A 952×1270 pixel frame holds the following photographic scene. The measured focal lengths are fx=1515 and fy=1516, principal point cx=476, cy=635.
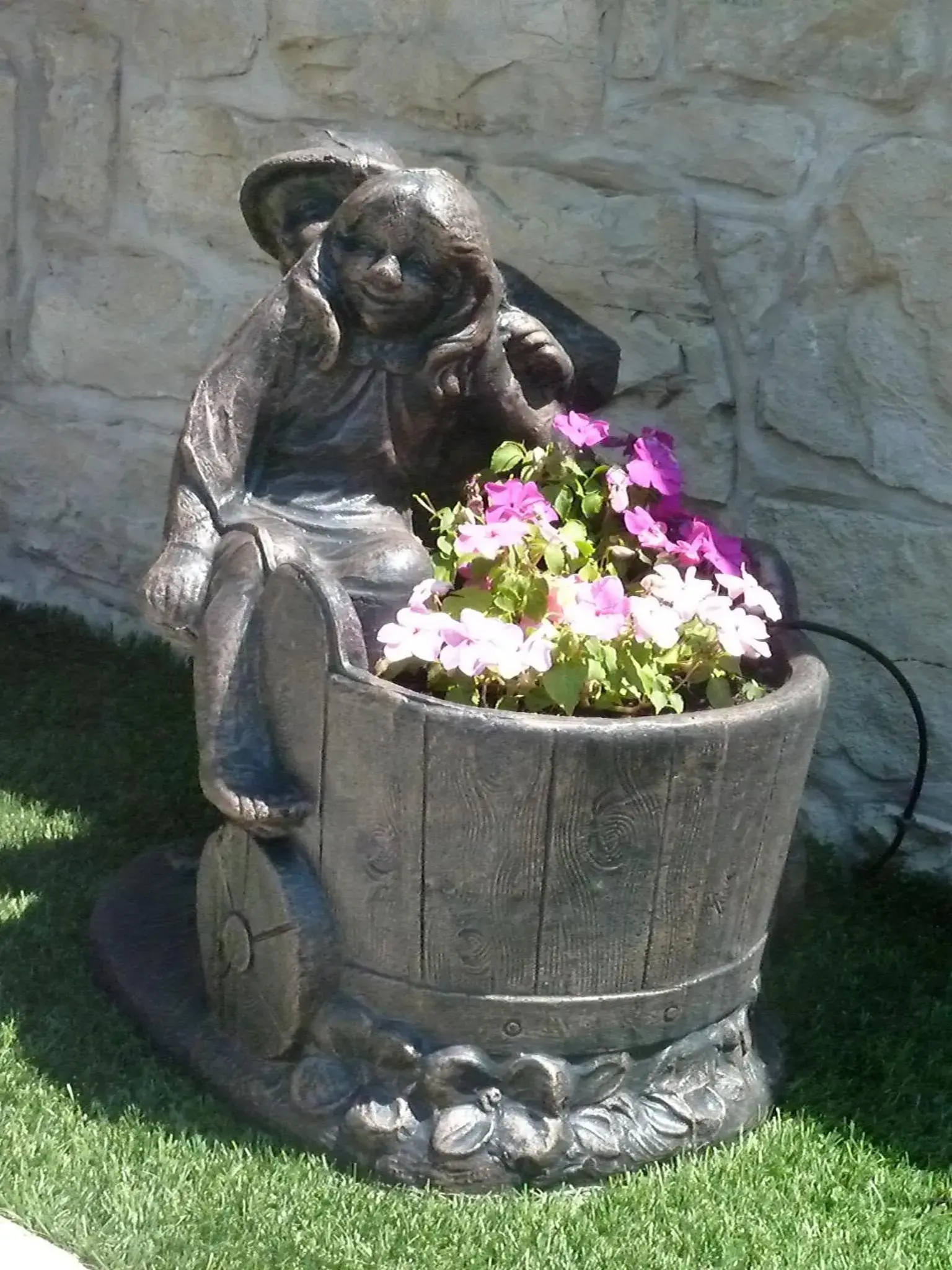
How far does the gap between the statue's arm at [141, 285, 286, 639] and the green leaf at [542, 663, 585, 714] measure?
0.49 meters

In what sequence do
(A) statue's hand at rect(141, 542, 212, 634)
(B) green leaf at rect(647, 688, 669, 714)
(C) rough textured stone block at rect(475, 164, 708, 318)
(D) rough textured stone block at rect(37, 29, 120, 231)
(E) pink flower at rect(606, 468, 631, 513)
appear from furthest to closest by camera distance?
1. (D) rough textured stone block at rect(37, 29, 120, 231)
2. (C) rough textured stone block at rect(475, 164, 708, 318)
3. (E) pink flower at rect(606, 468, 631, 513)
4. (A) statue's hand at rect(141, 542, 212, 634)
5. (B) green leaf at rect(647, 688, 669, 714)

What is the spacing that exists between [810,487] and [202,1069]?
4.76 feet

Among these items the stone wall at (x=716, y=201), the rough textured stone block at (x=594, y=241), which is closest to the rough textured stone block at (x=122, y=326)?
the stone wall at (x=716, y=201)

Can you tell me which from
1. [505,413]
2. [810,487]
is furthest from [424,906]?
[810,487]

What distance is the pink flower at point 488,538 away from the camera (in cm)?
194

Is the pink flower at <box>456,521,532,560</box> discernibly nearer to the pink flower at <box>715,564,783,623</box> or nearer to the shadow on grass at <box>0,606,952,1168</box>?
the pink flower at <box>715,564,783,623</box>

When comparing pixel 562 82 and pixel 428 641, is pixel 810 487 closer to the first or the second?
pixel 562 82

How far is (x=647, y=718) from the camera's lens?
1798 millimetres

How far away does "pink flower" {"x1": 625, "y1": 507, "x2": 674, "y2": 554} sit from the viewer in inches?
81.2

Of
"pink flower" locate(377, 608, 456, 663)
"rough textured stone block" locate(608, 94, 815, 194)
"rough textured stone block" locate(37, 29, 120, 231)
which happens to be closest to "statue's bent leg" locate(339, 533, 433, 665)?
"pink flower" locate(377, 608, 456, 663)

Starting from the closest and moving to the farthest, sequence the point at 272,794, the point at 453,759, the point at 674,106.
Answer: the point at 453,759 < the point at 272,794 < the point at 674,106

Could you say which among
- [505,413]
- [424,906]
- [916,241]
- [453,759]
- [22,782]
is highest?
[916,241]

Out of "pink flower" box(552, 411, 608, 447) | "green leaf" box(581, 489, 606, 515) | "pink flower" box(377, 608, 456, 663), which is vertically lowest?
"pink flower" box(377, 608, 456, 663)

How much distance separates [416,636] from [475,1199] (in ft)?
2.30
